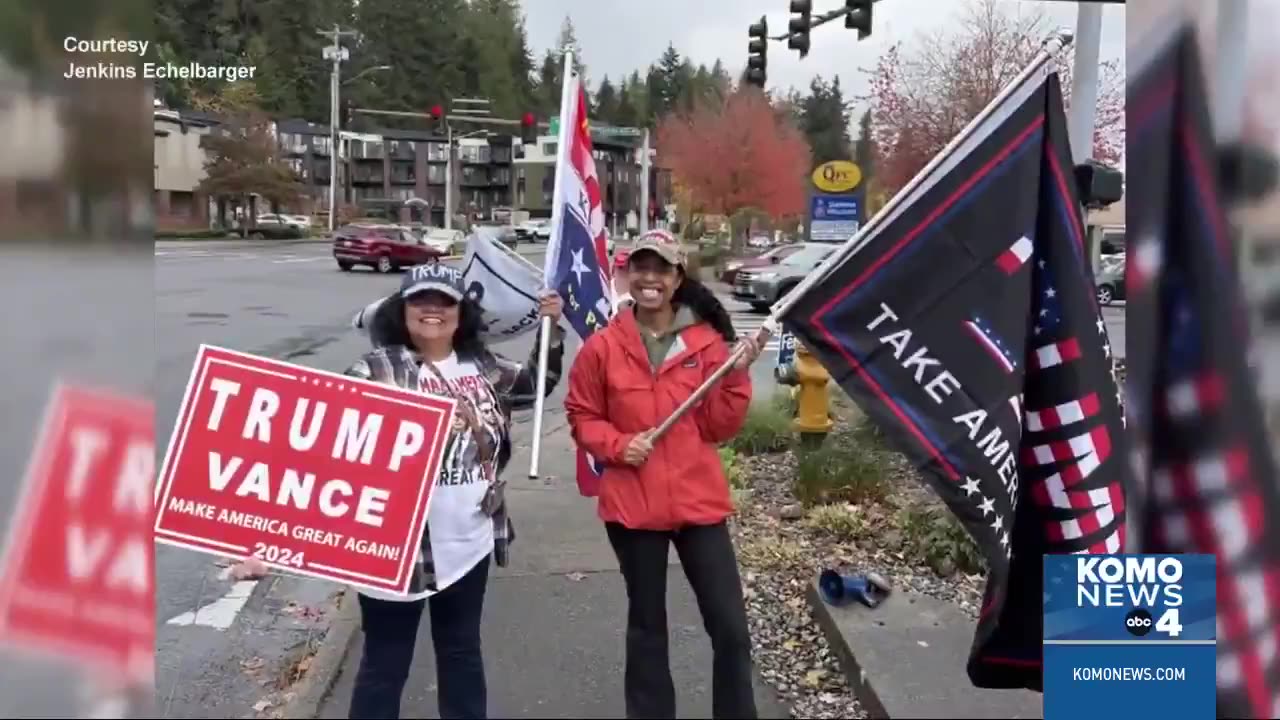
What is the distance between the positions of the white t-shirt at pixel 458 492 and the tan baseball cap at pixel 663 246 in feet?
2.25

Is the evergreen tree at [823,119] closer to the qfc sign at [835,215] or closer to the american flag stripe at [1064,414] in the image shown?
the qfc sign at [835,215]

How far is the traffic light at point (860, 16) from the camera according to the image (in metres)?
15.4

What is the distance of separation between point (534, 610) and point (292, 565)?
2025mm

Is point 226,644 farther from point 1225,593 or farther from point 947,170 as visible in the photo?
point 1225,593

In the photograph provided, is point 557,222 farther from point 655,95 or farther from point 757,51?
point 655,95

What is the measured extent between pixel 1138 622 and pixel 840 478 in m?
3.17

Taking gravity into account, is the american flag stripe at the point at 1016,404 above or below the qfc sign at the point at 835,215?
below

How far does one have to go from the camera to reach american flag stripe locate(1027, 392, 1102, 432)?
3.15m

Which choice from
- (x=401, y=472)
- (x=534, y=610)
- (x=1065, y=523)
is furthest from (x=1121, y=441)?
(x=534, y=610)

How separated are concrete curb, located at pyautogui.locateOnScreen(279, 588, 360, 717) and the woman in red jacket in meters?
1.31

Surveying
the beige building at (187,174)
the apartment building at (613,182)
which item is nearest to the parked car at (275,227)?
the apartment building at (613,182)

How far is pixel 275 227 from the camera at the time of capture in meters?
31.9

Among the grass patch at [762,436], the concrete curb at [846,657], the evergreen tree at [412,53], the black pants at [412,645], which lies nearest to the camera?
the black pants at [412,645]

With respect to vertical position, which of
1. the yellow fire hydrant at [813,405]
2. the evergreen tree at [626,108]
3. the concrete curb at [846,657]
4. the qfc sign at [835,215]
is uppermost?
the evergreen tree at [626,108]
